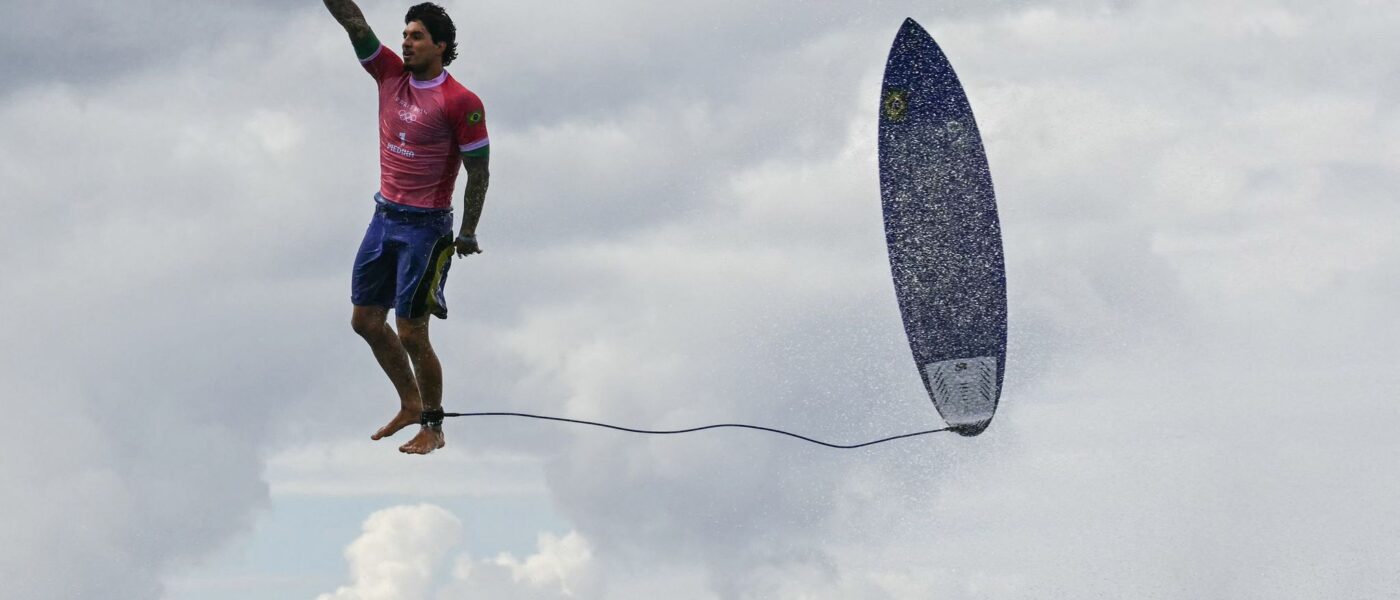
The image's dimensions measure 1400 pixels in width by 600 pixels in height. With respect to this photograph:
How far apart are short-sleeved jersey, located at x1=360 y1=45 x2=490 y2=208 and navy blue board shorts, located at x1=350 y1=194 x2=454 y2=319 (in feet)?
0.55

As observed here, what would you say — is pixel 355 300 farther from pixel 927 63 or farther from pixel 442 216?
pixel 927 63

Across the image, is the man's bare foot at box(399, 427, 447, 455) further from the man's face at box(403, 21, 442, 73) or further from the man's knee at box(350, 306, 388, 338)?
the man's face at box(403, 21, 442, 73)

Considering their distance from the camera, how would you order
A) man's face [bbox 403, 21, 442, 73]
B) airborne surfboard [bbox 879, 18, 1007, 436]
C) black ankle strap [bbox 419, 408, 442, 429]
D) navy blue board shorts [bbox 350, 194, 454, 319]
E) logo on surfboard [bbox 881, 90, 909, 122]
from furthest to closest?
logo on surfboard [bbox 881, 90, 909, 122], airborne surfboard [bbox 879, 18, 1007, 436], black ankle strap [bbox 419, 408, 442, 429], navy blue board shorts [bbox 350, 194, 454, 319], man's face [bbox 403, 21, 442, 73]

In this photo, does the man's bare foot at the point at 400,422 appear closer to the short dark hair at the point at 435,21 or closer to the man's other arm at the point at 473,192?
the man's other arm at the point at 473,192

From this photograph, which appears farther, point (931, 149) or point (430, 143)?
point (931, 149)

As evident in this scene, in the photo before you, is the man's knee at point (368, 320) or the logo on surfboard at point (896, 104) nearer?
the man's knee at point (368, 320)

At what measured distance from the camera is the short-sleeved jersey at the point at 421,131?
1565 centimetres

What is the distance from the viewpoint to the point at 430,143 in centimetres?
1577

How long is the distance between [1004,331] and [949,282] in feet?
3.11

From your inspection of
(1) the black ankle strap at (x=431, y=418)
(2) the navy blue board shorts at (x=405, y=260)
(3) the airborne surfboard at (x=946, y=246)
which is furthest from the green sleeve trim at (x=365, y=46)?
(3) the airborne surfboard at (x=946, y=246)

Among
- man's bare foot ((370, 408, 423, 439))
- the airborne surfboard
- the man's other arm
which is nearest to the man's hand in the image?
the man's other arm

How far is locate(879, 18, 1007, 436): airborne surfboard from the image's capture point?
19.5 m

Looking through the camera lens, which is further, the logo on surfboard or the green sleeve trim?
the logo on surfboard

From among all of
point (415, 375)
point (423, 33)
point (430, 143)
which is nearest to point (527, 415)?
point (415, 375)
